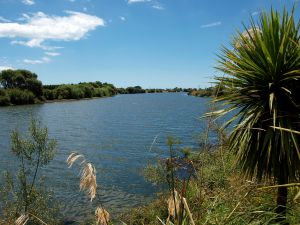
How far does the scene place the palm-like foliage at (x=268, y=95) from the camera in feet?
20.3

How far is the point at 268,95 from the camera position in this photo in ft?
21.5

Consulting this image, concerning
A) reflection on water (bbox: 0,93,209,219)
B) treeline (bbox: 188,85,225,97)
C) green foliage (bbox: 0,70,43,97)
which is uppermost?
green foliage (bbox: 0,70,43,97)

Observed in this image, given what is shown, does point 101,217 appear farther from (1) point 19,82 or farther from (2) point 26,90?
(1) point 19,82

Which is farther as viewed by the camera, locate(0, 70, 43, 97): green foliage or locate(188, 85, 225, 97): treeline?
locate(0, 70, 43, 97): green foliage

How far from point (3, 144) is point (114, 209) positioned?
24.1 metres

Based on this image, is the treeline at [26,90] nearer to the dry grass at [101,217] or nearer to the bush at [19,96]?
the bush at [19,96]

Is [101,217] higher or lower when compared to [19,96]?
higher

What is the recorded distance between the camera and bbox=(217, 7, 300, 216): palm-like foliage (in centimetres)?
618

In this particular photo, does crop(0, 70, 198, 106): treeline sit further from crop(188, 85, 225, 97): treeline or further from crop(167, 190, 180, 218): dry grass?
crop(167, 190, 180, 218): dry grass

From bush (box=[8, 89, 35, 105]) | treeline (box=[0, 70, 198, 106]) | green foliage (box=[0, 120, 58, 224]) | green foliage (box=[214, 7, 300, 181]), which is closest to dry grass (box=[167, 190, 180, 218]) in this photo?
green foliage (box=[214, 7, 300, 181])

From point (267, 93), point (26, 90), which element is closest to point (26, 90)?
point (26, 90)

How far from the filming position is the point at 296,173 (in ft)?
21.0

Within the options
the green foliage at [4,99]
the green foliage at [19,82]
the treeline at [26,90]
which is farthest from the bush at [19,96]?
the green foliage at [19,82]

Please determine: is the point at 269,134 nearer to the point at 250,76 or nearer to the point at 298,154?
the point at 298,154
